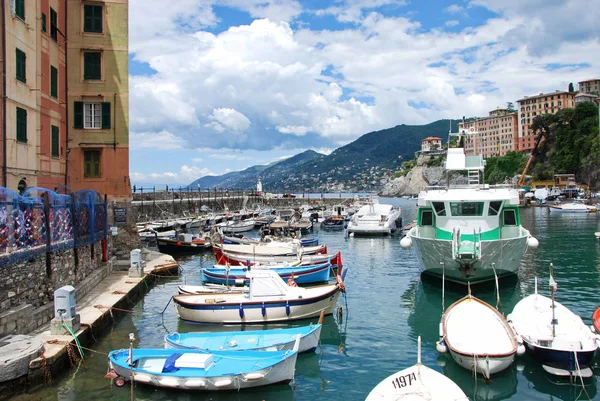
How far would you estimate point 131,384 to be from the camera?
12727mm

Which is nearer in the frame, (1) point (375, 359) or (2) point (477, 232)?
(1) point (375, 359)

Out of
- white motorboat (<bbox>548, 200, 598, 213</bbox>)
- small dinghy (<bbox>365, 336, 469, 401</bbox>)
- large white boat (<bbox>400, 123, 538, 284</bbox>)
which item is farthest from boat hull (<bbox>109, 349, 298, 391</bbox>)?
white motorboat (<bbox>548, 200, 598, 213</bbox>)

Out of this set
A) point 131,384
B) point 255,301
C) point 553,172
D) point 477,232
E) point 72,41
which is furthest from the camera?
point 553,172

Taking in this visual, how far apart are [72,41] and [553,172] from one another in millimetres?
135619

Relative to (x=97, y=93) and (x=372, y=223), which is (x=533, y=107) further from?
(x=97, y=93)

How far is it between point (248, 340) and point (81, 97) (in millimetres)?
21554

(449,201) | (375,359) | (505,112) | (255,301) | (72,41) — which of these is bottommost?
(375,359)

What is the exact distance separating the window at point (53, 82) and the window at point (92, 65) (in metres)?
2.64

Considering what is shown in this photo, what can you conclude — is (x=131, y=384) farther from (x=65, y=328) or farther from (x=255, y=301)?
(x=255, y=301)

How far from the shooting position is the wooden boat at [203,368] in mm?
12695

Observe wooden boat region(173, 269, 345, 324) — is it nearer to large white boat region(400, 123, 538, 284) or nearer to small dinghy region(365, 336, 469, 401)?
large white boat region(400, 123, 538, 284)

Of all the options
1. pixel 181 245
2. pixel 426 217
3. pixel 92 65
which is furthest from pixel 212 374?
pixel 181 245

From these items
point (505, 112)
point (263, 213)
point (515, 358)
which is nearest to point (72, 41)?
point (515, 358)

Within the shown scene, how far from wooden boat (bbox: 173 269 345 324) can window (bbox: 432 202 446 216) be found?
8873 millimetres
